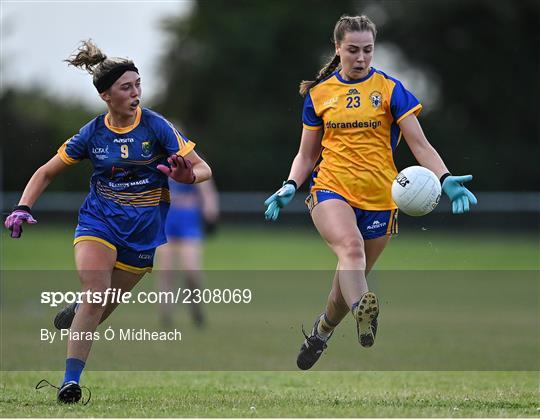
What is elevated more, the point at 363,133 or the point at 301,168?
the point at 363,133

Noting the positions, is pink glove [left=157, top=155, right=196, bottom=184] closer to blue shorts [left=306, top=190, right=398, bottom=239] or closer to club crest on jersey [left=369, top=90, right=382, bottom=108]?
blue shorts [left=306, top=190, right=398, bottom=239]

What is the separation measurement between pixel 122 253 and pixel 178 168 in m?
0.73

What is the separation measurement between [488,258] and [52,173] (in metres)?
15.8

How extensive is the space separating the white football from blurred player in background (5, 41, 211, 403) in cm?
124

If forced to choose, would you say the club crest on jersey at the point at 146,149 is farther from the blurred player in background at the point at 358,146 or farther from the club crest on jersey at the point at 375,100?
the club crest on jersey at the point at 375,100

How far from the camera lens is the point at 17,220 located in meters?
6.73

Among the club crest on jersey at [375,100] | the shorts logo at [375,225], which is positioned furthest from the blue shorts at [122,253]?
the club crest on jersey at [375,100]

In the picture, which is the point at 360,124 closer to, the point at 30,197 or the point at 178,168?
the point at 178,168

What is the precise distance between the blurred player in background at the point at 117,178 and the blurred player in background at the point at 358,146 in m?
0.79

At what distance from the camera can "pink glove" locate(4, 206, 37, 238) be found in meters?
6.72

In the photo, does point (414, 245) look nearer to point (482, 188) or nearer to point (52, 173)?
point (482, 188)

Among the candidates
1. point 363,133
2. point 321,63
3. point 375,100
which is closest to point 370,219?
point 363,133

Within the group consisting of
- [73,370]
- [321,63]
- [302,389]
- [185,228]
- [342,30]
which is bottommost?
[321,63]

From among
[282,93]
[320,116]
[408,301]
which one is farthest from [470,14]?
[320,116]
